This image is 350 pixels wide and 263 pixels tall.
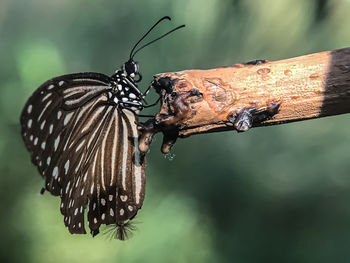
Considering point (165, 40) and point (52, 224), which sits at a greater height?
point (165, 40)

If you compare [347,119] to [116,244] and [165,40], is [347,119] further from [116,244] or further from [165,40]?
[116,244]

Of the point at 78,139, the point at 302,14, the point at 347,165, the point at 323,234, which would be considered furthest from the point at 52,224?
the point at 302,14

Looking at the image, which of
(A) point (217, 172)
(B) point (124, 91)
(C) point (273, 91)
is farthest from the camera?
(A) point (217, 172)

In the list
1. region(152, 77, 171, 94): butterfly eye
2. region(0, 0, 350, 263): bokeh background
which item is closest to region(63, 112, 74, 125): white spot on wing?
region(152, 77, 171, 94): butterfly eye

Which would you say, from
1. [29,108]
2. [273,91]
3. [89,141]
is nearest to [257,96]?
[273,91]

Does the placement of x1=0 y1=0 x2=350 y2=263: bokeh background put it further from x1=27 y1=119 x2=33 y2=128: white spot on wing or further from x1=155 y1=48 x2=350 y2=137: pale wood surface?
x1=155 y1=48 x2=350 y2=137: pale wood surface

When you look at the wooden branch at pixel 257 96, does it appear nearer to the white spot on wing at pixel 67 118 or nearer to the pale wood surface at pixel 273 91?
the pale wood surface at pixel 273 91

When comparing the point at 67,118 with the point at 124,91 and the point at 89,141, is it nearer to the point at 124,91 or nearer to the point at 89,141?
the point at 89,141

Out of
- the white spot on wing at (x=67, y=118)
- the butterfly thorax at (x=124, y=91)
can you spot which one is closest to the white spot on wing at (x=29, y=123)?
the white spot on wing at (x=67, y=118)
